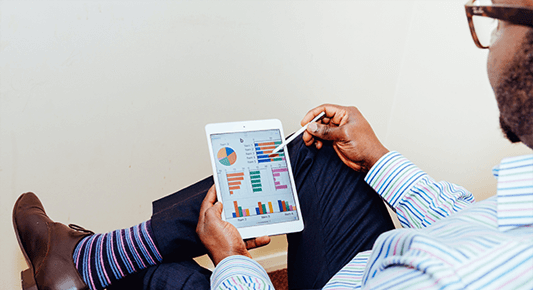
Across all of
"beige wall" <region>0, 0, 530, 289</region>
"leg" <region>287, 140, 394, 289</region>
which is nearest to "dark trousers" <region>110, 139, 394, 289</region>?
"leg" <region>287, 140, 394, 289</region>

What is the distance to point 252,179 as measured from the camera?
2.67ft

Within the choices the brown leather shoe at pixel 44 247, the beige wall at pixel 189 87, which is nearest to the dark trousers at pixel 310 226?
the brown leather shoe at pixel 44 247

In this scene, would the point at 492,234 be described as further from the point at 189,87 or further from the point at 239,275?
the point at 189,87

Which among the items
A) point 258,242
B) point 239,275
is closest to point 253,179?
point 258,242

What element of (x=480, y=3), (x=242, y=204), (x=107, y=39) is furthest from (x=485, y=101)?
(x=107, y=39)

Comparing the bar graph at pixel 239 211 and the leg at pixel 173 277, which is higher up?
the bar graph at pixel 239 211

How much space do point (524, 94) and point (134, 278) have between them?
0.72 m

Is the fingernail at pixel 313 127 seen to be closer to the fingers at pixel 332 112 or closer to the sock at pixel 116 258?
the fingers at pixel 332 112

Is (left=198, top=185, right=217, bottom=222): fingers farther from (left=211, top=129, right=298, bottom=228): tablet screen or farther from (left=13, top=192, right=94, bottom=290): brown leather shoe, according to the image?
(left=13, top=192, right=94, bottom=290): brown leather shoe

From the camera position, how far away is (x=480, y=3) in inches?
22.2

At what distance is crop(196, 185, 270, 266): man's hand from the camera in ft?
2.36

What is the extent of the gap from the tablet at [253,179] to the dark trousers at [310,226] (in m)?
0.03

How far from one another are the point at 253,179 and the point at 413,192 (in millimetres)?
306

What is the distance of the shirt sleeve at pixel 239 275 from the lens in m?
0.60
